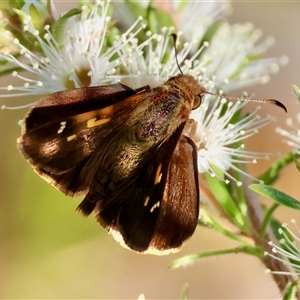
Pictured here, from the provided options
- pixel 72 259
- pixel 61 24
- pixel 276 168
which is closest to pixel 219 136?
pixel 276 168

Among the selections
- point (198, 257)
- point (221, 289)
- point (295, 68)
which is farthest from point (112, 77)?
point (295, 68)

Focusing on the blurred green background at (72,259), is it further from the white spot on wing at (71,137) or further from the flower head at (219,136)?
the white spot on wing at (71,137)

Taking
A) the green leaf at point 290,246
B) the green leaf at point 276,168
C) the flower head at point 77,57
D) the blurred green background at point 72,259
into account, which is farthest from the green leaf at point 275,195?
the blurred green background at point 72,259

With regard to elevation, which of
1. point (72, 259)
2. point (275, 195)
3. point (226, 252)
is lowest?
point (72, 259)

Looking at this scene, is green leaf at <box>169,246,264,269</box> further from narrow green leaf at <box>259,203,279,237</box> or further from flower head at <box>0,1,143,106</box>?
flower head at <box>0,1,143,106</box>

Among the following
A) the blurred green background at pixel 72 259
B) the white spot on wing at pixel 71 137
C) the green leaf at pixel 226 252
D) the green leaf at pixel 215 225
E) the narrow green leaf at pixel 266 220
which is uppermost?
the narrow green leaf at pixel 266 220

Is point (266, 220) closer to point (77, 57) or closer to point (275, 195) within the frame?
point (275, 195)
